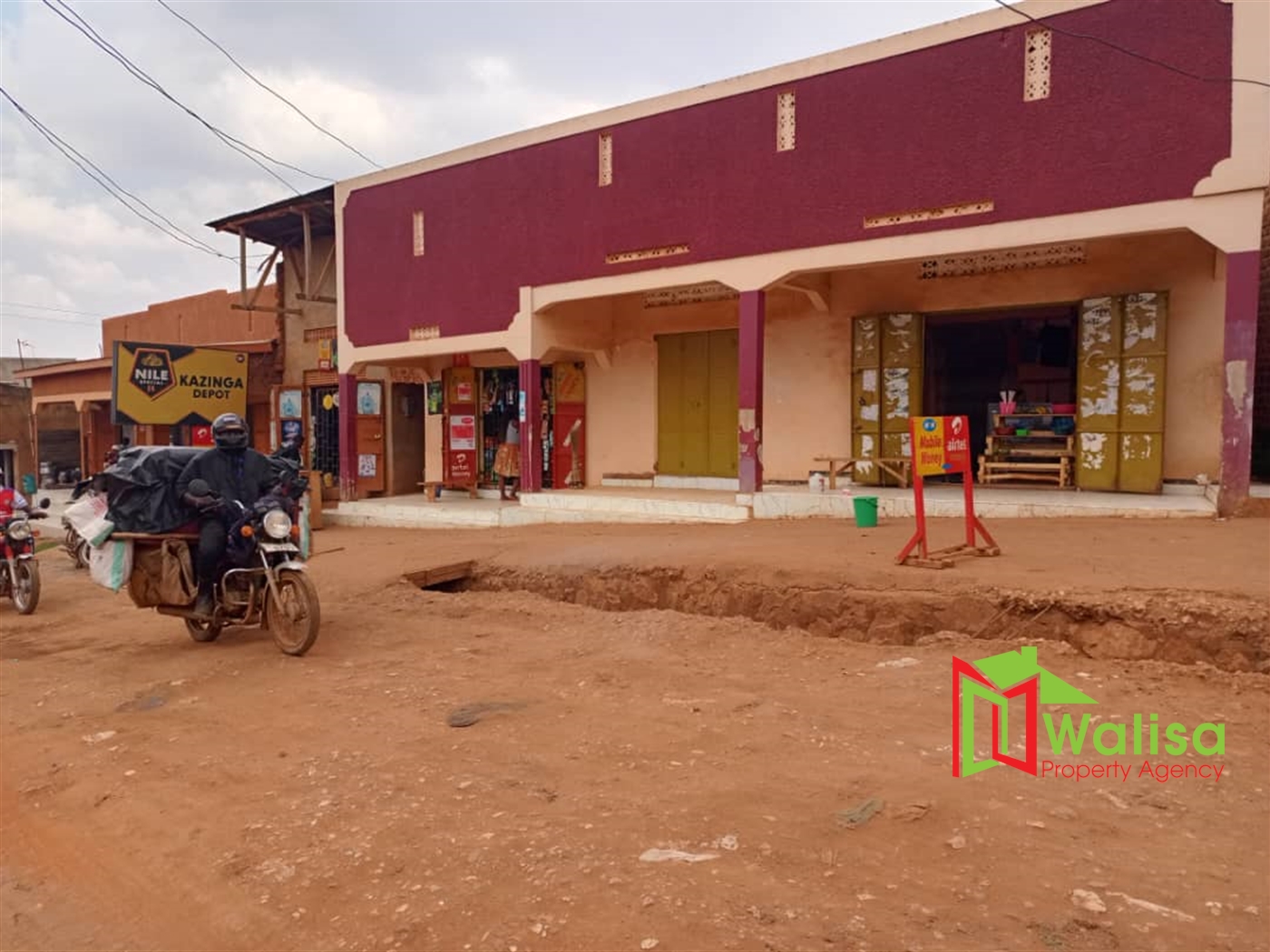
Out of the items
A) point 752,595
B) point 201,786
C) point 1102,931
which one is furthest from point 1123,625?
point 201,786

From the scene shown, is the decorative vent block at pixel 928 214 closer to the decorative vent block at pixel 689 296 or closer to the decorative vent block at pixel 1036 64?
the decorative vent block at pixel 1036 64

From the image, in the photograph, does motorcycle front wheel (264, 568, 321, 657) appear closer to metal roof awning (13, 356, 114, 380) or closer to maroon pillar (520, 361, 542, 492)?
maroon pillar (520, 361, 542, 492)

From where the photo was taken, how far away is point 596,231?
40.8 ft

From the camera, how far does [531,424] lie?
13266 millimetres

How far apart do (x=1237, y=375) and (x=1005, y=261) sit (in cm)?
347

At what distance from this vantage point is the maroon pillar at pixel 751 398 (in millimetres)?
10758

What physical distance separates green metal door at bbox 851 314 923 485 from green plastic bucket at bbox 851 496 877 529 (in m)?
2.79

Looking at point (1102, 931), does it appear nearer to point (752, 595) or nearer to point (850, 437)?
point (752, 595)

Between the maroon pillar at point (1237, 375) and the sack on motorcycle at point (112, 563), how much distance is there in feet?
31.8

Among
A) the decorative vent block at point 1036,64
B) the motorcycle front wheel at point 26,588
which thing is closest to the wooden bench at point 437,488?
the motorcycle front wheel at point 26,588

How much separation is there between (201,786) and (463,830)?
1.35 metres

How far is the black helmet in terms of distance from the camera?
5.95m

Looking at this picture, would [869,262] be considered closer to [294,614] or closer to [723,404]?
[723,404]

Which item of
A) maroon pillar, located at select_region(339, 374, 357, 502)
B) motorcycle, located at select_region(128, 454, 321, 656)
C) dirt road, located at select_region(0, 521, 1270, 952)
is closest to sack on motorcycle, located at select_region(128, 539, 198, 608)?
motorcycle, located at select_region(128, 454, 321, 656)
